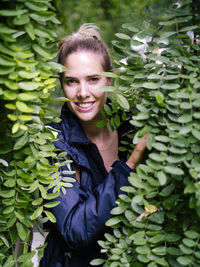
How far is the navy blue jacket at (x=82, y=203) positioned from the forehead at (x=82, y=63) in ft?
0.83

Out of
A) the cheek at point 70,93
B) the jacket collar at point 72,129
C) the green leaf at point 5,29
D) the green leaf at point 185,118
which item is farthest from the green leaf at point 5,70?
the cheek at point 70,93

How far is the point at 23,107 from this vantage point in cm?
108

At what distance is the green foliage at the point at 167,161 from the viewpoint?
3.57 feet

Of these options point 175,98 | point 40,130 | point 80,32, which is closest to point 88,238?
point 40,130

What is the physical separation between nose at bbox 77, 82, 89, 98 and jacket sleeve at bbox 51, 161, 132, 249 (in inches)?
22.2

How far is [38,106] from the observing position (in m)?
1.21

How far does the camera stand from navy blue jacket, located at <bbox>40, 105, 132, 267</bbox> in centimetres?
158

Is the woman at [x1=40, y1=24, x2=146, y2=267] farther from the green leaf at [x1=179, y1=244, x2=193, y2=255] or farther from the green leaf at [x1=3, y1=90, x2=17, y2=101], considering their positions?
the green leaf at [x1=3, y1=90, x2=17, y2=101]

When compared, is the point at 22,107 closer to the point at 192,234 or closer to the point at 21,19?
the point at 21,19

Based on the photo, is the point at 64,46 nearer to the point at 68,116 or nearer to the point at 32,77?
the point at 68,116

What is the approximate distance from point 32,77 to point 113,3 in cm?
490

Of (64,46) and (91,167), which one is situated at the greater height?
(64,46)

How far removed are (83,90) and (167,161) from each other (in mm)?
1001

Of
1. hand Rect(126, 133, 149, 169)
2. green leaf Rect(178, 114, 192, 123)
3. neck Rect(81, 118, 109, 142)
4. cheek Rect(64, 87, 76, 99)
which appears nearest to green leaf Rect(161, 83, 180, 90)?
green leaf Rect(178, 114, 192, 123)
